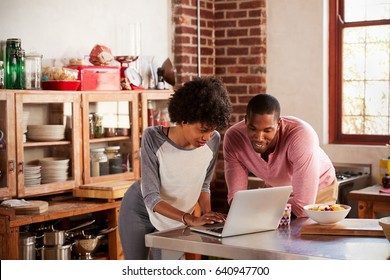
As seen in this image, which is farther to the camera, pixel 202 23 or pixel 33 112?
pixel 202 23

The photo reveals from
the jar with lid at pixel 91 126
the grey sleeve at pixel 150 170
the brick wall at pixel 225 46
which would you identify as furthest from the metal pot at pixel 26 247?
the brick wall at pixel 225 46

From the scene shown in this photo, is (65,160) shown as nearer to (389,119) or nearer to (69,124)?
(69,124)

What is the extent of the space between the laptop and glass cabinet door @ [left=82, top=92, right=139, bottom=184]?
7.02 ft

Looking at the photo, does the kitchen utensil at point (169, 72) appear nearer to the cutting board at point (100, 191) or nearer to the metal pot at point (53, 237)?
the cutting board at point (100, 191)

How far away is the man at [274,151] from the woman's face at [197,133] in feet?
0.67

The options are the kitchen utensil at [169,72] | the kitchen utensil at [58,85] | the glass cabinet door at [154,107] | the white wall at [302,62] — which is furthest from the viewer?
the white wall at [302,62]

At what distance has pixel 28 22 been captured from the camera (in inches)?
194

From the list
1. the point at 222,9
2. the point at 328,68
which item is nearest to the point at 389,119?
the point at 328,68

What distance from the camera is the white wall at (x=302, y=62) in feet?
19.8

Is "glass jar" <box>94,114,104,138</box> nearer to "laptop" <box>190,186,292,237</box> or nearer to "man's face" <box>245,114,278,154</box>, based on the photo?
"man's face" <box>245,114,278,154</box>

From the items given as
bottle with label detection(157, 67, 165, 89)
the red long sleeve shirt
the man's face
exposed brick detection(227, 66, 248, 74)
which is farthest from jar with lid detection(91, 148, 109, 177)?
the man's face

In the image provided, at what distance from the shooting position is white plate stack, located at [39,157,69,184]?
4781 millimetres

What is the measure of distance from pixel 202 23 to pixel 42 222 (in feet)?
8.08
